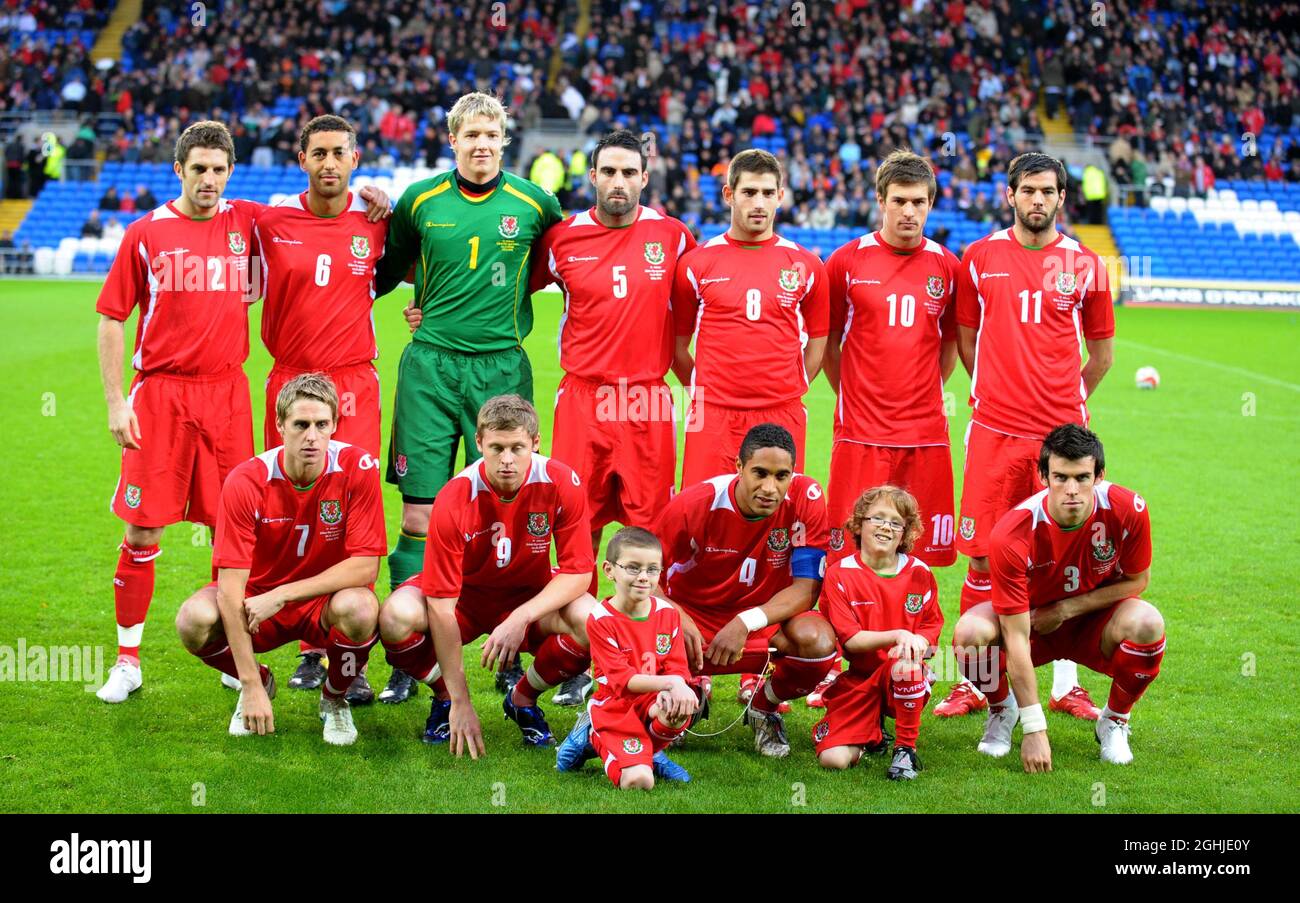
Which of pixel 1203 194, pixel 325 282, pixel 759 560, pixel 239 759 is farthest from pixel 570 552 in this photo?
pixel 1203 194

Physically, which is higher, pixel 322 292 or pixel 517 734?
pixel 322 292

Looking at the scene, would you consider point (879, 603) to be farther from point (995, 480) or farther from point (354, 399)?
point (354, 399)

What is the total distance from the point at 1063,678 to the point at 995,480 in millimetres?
930

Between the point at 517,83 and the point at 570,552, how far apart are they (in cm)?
2980

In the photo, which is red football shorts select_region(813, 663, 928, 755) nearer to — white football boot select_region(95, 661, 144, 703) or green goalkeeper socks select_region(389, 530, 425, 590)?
green goalkeeper socks select_region(389, 530, 425, 590)

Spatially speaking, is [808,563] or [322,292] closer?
[808,563]

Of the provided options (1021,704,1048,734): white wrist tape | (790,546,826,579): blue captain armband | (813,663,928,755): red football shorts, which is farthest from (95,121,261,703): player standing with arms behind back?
(1021,704,1048,734): white wrist tape

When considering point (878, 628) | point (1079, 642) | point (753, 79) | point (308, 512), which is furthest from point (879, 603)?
point (753, 79)

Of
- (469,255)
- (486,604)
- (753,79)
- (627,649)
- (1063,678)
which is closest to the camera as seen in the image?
(627,649)

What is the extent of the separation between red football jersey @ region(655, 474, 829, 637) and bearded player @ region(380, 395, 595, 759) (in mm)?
416

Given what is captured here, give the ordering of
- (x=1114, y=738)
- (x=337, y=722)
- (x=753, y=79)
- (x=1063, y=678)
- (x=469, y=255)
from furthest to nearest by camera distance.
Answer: (x=753, y=79)
(x=469, y=255)
(x=1063, y=678)
(x=337, y=722)
(x=1114, y=738)

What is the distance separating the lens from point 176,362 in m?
5.93

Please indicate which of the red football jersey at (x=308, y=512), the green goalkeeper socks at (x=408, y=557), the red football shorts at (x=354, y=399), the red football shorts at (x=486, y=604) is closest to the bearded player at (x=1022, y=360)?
the red football shorts at (x=486, y=604)

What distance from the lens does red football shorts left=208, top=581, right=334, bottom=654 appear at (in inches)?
212
